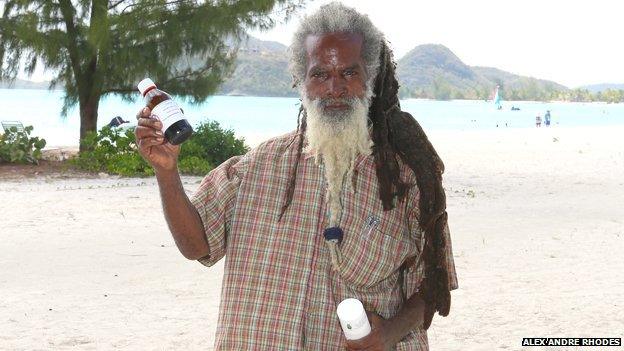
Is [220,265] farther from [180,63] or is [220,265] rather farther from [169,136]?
[180,63]

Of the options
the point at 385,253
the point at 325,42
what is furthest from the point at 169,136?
the point at 385,253

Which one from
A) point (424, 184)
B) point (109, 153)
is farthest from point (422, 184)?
point (109, 153)

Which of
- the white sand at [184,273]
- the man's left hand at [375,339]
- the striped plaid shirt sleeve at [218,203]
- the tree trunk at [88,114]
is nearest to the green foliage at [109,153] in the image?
the tree trunk at [88,114]

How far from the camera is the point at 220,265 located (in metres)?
Answer: 7.57

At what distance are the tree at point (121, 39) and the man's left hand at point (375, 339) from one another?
13.3 m

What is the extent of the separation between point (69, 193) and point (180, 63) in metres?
4.95

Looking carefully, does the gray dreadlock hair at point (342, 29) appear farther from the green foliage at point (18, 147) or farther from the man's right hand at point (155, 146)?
the green foliage at point (18, 147)

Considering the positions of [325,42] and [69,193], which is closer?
[325,42]

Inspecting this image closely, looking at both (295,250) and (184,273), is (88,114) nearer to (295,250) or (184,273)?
(184,273)

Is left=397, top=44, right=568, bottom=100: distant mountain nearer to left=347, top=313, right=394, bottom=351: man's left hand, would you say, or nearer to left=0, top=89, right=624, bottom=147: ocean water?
left=0, top=89, right=624, bottom=147: ocean water

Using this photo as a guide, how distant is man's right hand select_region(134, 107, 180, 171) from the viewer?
221 cm

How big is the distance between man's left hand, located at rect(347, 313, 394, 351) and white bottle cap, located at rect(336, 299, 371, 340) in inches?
0.9

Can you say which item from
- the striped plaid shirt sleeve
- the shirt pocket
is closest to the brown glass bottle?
the striped plaid shirt sleeve

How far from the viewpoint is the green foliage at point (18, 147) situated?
15906 mm
